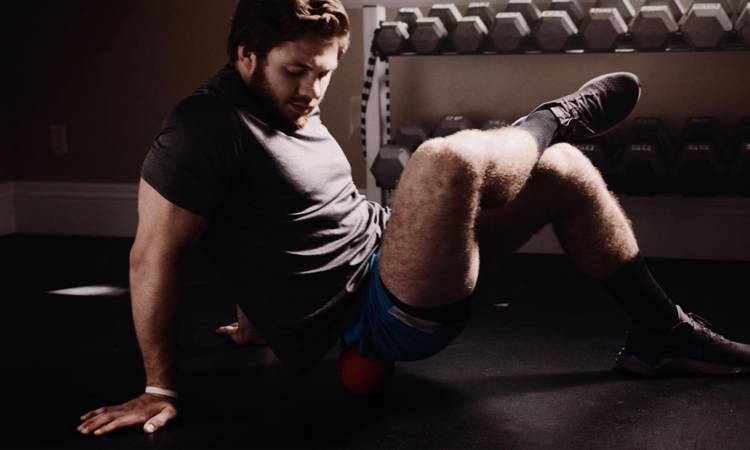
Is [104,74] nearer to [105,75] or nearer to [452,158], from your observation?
[105,75]

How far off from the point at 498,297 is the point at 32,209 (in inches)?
96.0

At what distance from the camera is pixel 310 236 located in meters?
1.61

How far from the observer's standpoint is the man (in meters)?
1.45

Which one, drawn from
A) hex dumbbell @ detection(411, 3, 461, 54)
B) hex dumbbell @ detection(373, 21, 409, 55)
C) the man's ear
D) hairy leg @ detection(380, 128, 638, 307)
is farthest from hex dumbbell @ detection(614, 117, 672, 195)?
the man's ear

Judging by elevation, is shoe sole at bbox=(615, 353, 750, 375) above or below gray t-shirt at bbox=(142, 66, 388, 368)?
below

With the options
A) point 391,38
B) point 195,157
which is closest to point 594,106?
point 195,157

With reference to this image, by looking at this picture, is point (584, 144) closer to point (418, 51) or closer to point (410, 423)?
point (418, 51)

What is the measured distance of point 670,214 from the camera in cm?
310

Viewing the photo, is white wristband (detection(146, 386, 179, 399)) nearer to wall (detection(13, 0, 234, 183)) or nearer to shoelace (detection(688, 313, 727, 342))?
shoelace (detection(688, 313, 727, 342))

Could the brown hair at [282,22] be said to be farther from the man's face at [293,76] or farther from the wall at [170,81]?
the wall at [170,81]

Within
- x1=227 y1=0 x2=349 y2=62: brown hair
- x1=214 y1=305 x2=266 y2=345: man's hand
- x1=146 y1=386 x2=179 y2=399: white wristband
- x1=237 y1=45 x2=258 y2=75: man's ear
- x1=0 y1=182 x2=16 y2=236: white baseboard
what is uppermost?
x1=227 y1=0 x2=349 y2=62: brown hair

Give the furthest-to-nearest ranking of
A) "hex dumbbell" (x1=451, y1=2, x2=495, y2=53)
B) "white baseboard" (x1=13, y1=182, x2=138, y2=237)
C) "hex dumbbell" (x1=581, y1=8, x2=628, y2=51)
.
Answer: "white baseboard" (x1=13, y1=182, x2=138, y2=237)
"hex dumbbell" (x1=451, y1=2, x2=495, y2=53)
"hex dumbbell" (x1=581, y1=8, x2=628, y2=51)

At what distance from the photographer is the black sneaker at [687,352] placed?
5.90 feet

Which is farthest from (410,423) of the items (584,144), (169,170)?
(584,144)
